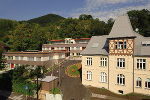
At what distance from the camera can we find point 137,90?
2450 centimetres

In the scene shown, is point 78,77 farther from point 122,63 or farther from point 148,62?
point 148,62

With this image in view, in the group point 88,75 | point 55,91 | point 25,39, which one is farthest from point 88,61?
point 25,39

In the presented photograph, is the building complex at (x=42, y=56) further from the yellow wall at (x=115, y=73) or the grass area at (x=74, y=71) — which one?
the yellow wall at (x=115, y=73)

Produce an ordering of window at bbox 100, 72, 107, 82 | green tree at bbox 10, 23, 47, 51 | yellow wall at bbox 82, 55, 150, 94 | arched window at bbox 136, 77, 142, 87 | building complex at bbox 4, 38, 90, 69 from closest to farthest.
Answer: yellow wall at bbox 82, 55, 150, 94
arched window at bbox 136, 77, 142, 87
window at bbox 100, 72, 107, 82
building complex at bbox 4, 38, 90, 69
green tree at bbox 10, 23, 47, 51

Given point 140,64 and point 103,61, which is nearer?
point 140,64

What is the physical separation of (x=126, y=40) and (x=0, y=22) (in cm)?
14817

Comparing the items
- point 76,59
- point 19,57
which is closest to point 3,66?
point 19,57

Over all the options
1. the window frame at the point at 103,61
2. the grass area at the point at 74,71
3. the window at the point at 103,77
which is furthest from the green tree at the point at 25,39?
the window at the point at 103,77

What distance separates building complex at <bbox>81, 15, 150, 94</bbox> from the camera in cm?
2420

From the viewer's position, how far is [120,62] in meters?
26.3

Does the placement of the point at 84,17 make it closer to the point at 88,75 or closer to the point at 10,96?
the point at 88,75

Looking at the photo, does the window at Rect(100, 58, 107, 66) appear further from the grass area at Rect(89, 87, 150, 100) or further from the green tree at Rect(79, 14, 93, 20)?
the green tree at Rect(79, 14, 93, 20)

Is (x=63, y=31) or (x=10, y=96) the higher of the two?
(x=63, y=31)

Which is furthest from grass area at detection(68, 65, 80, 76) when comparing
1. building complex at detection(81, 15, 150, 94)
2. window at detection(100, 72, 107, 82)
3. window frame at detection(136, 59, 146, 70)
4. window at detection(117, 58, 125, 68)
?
window frame at detection(136, 59, 146, 70)
